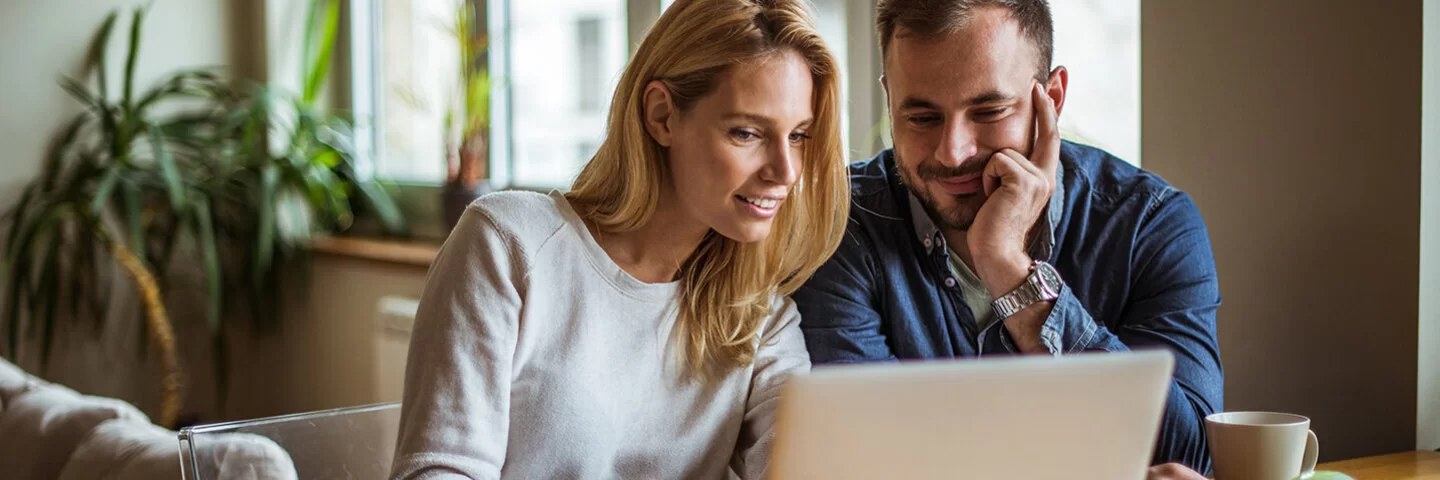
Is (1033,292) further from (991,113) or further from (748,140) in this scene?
(748,140)

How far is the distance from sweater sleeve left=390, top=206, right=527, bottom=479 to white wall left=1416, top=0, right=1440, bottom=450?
120 centimetres

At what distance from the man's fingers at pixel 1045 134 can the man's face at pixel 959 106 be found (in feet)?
0.04

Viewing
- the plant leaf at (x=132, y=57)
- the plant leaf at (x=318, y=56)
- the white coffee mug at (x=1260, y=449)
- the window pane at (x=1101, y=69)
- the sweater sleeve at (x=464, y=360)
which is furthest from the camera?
the plant leaf at (x=318, y=56)

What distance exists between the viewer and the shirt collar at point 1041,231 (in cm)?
176

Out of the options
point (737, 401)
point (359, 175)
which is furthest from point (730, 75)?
point (359, 175)

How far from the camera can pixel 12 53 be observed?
13.4ft

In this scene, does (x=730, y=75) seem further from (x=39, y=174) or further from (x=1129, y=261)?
(x=39, y=174)

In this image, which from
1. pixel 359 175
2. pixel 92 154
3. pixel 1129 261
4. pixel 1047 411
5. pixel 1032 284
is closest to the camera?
pixel 1047 411

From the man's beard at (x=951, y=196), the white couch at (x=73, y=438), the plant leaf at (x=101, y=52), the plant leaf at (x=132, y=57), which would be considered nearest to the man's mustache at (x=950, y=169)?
the man's beard at (x=951, y=196)

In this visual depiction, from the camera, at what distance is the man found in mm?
1646

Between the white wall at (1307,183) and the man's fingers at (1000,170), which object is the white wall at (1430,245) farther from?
the man's fingers at (1000,170)

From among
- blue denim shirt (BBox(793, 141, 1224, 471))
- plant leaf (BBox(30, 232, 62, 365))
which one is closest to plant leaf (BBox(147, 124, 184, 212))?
plant leaf (BBox(30, 232, 62, 365))

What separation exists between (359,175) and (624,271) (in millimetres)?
2999

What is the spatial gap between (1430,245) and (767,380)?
0.92 m
